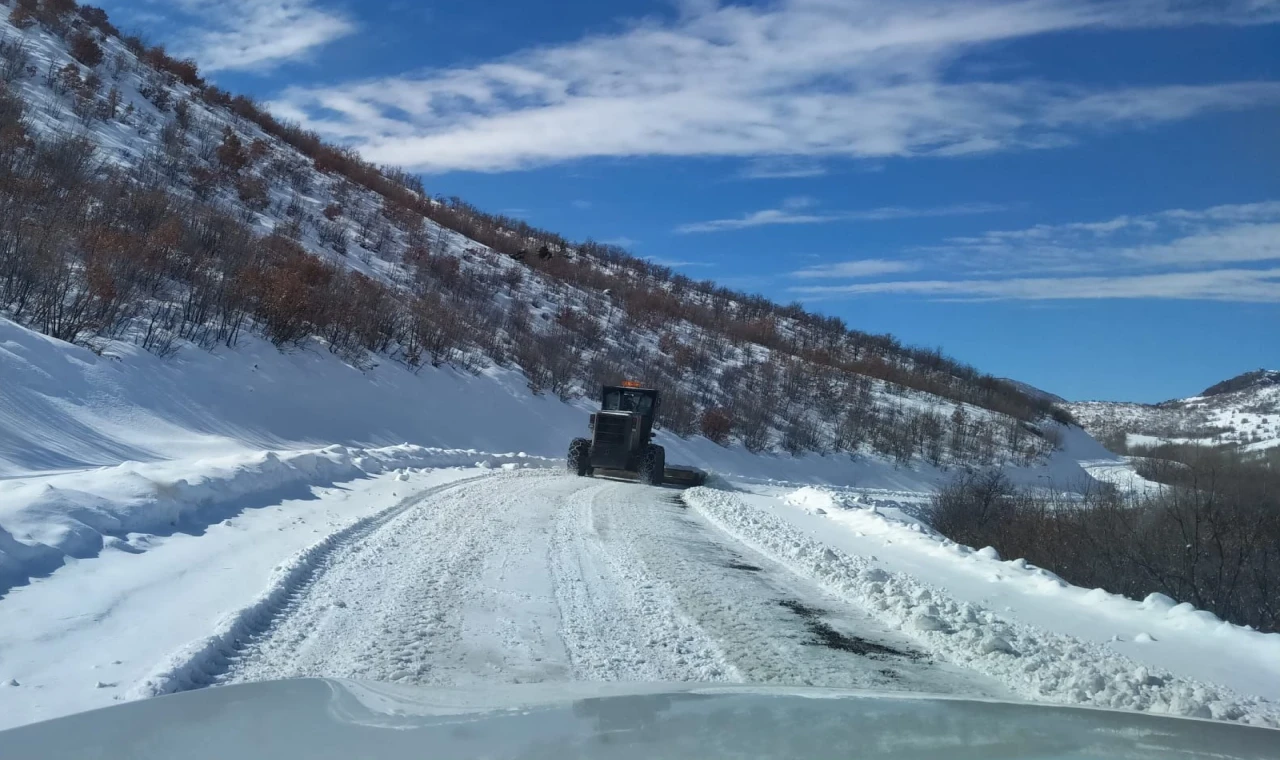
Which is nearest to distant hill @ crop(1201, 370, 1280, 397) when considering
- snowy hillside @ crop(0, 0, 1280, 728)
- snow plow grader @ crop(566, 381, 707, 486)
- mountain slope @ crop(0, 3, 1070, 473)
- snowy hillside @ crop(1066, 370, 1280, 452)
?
snowy hillside @ crop(1066, 370, 1280, 452)

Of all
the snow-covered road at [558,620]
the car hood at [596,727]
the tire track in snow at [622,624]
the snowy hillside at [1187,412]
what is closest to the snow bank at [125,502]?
the snow-covered road at [558,620]

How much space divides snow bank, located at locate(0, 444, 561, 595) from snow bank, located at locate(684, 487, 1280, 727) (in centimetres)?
708

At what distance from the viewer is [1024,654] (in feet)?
24.6

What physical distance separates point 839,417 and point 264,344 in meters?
34.5

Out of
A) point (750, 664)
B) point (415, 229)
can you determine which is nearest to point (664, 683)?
point (750, 664)

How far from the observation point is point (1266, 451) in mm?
18547

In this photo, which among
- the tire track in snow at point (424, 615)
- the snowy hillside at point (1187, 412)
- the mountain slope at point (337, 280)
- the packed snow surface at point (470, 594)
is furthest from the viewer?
the snowy hillside at point (1187, 412)

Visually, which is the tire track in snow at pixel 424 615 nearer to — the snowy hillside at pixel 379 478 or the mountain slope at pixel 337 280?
the snowy hillside at pixel 379 478

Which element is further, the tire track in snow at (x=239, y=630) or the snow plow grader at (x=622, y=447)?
the snow plow grader at (x=622, y=447)

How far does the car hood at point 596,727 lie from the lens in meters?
4.34

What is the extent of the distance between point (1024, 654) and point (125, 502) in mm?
8632

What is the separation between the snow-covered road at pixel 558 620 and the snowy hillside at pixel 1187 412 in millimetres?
37701

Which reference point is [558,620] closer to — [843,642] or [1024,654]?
[843,642]

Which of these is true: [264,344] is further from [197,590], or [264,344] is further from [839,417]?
[839,417]
